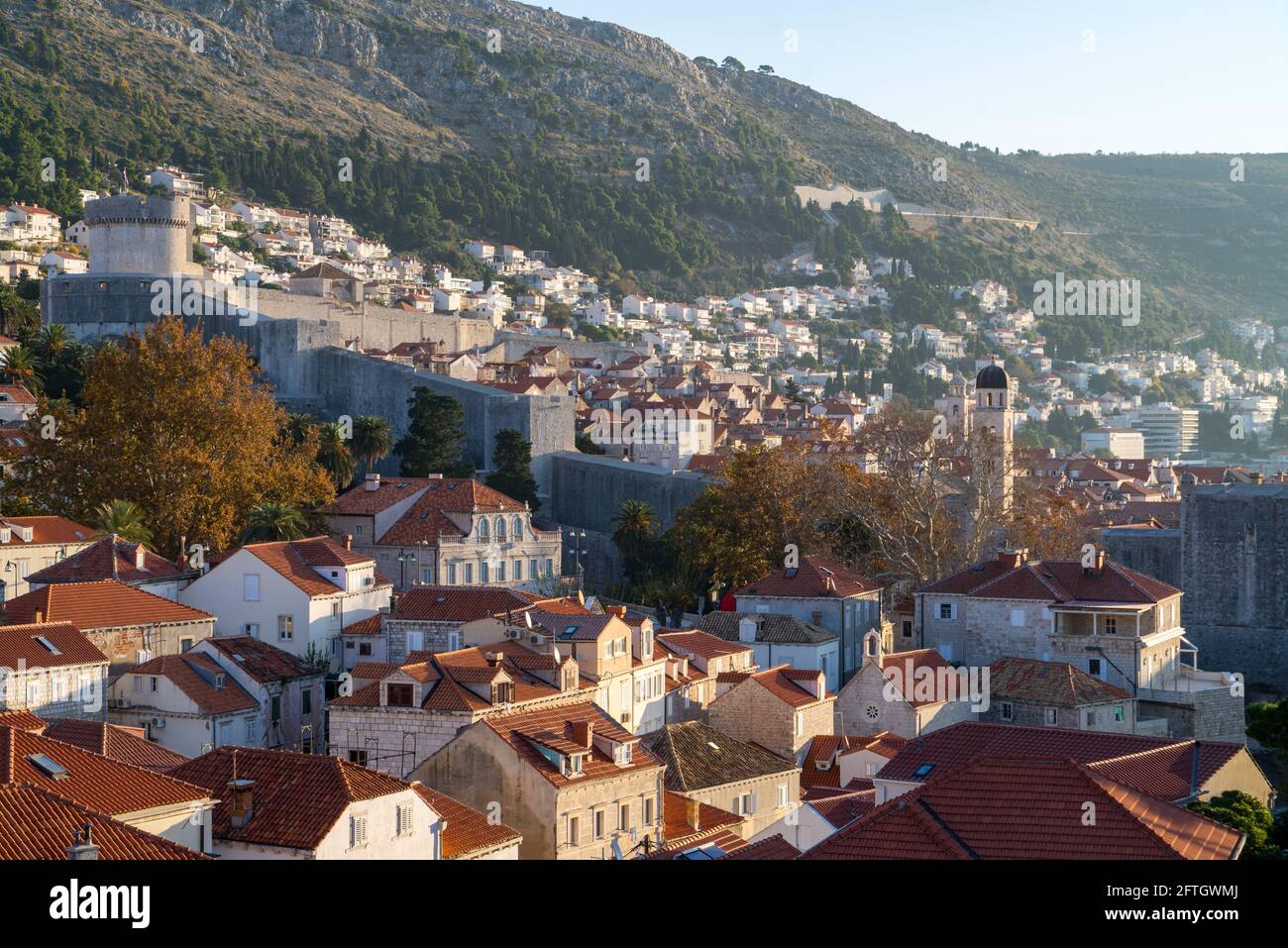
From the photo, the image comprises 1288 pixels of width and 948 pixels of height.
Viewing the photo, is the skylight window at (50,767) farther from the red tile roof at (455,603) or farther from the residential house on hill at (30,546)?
the residential house on hill at (30,546)

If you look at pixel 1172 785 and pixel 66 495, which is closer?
pixel 1172 785

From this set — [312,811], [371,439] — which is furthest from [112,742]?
[371,439]

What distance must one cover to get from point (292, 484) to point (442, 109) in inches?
5088

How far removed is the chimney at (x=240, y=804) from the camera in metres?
20.1

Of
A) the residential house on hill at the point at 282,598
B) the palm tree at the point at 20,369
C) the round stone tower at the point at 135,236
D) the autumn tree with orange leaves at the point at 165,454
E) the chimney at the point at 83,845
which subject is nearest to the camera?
the chimney at the point at 83,845

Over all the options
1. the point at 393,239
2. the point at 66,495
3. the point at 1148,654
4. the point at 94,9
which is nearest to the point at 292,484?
the point at 66,495

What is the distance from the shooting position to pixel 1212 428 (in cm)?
15150

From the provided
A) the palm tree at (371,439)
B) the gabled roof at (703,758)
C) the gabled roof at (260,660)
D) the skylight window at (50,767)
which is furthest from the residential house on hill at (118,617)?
the palm tree at (371,439)

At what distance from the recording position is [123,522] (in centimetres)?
4228

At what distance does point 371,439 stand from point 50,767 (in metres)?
33.9

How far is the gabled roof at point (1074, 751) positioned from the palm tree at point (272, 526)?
68.4 feet

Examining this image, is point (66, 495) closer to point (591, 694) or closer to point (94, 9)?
point (591, 694)

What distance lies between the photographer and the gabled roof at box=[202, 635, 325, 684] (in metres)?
33.5

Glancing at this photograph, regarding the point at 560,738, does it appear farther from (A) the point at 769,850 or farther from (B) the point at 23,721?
(B) the point at 23,721
